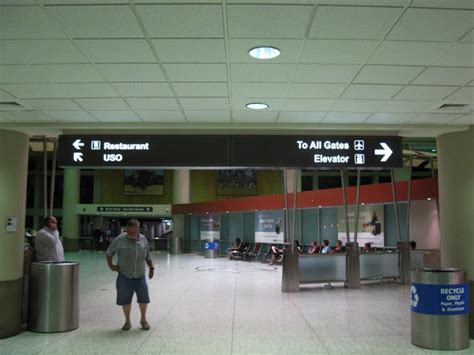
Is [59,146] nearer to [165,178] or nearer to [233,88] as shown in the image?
[233,88]

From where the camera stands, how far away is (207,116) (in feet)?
22.5

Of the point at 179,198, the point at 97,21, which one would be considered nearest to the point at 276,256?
the point at 179,198

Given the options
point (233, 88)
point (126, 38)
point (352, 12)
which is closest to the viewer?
point (352, 12)

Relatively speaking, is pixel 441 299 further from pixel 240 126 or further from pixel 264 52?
pixel 264 52

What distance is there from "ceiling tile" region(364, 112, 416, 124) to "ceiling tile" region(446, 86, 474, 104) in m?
0.82

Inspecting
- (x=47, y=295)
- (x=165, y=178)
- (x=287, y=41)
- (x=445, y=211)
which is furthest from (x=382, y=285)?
(x=165, y=178)

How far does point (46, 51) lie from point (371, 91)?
135 inches

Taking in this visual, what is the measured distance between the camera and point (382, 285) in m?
12.8

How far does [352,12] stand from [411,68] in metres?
1.52

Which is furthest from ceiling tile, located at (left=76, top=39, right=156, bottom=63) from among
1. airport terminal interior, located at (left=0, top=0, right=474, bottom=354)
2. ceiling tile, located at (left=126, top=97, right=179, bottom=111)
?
ceiling tile, located at (left=126, top=97, right=179, bottom=111)

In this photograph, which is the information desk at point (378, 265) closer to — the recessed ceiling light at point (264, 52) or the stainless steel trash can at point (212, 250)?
the recessed ceiling light at point (264, 52)

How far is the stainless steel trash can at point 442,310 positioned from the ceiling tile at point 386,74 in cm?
255

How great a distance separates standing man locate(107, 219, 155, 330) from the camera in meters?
7.20

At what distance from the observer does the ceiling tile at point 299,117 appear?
21.7ft
